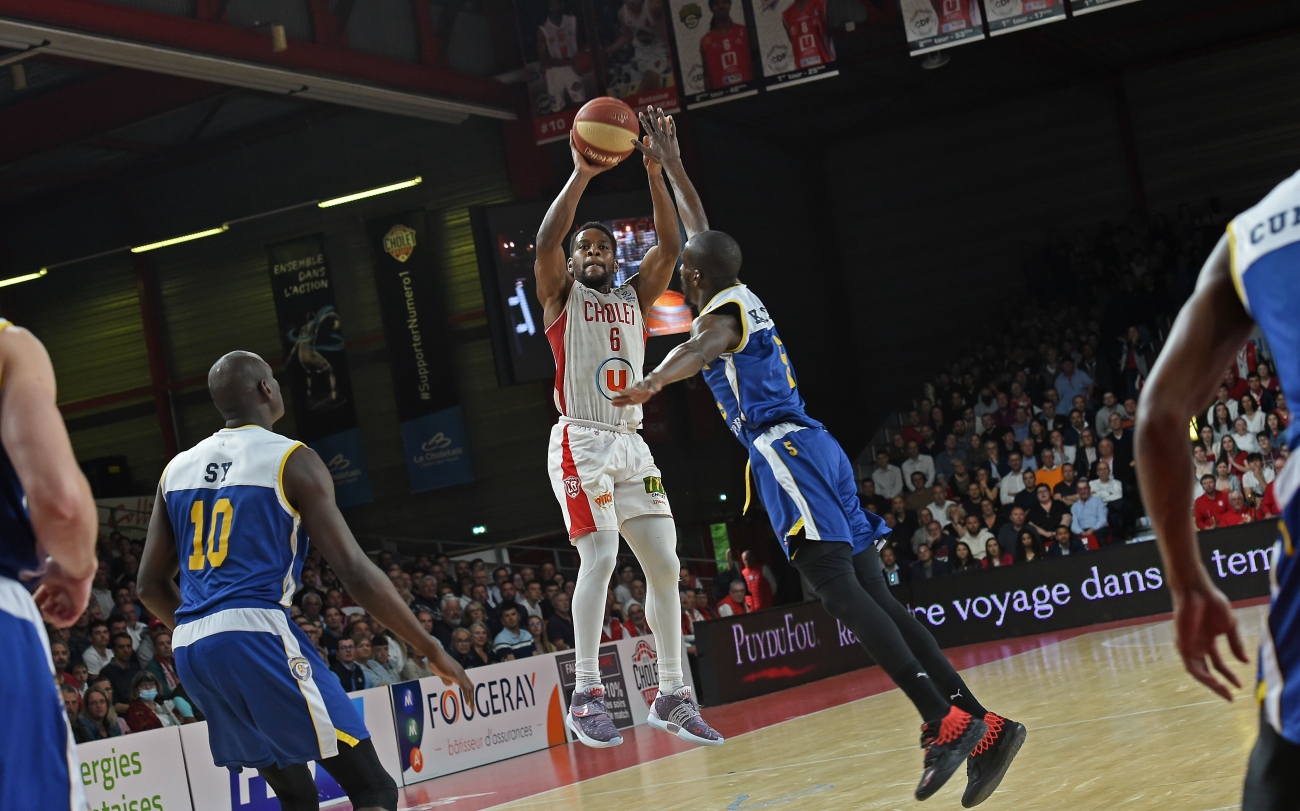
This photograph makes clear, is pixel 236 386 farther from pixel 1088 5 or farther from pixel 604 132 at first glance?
pixel 1088 5

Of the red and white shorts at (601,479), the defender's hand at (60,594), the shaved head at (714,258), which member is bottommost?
the red and white shorts at (601,479)

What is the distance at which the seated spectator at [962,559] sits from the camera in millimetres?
16641

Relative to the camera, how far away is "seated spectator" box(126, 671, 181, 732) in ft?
34.9

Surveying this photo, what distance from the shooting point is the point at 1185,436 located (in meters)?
2.36

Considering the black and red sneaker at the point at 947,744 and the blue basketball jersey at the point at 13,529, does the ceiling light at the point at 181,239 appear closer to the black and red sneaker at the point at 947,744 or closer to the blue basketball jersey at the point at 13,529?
the black and red sneaker at the point at 947,744

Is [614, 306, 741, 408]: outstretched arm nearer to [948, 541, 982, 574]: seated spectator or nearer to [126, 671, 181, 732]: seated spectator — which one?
[126, 671, 181, 732]: seated spectator

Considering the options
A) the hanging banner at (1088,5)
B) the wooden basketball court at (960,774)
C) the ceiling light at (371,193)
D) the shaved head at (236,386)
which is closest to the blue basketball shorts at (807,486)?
the wooden basketball court at (960,774)

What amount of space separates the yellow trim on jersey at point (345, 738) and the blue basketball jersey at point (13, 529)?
6.38 feet

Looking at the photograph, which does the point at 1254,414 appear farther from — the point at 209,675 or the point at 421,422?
the point at 209,675

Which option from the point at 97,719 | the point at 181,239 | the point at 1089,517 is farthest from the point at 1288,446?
the point at 181,239

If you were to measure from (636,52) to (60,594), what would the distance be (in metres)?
14.6

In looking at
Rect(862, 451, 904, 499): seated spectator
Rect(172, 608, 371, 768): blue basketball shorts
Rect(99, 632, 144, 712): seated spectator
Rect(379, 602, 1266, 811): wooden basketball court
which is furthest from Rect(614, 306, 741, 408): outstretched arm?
Rect(862, 451, 904, 499): seated spectator

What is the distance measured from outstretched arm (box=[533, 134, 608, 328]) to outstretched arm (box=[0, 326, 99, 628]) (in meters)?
3.47

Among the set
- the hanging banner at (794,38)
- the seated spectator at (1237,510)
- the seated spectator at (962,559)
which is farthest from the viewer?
the seated spectator at (962,559)
